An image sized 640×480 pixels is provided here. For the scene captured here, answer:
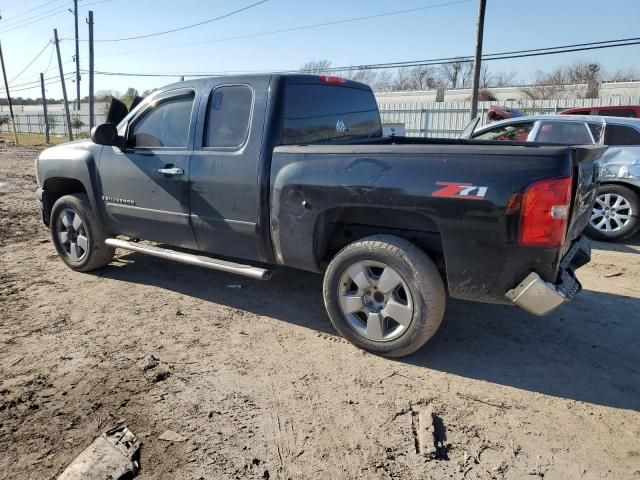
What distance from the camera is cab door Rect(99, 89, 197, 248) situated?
13.7 ft

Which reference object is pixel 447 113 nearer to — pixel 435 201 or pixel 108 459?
pixel 435 201

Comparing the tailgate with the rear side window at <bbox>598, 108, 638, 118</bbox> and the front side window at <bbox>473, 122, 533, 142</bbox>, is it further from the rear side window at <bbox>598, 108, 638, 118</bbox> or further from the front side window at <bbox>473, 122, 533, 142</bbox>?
the rear side window at <bbox>598, 108, 638, 118</bbox>

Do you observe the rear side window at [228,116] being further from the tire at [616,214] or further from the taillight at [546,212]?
the tire at [616,214]

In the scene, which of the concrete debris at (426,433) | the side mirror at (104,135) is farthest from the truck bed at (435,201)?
the side mirror at (104,135)

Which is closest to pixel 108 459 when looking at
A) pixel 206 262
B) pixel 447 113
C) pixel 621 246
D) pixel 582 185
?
pixel 206 262

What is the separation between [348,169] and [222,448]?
1.87 meters

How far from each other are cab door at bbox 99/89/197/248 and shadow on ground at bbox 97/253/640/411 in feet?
2.41

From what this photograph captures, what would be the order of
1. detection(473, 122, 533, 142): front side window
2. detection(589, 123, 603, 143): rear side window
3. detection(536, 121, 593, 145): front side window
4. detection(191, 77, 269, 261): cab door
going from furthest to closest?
detection(473, 122, 533, 142): front side window < detection(536, 121, 593, 145): front side window < detection(589, 123, 603, 143): rear side window < detection(191, 77, 269, 261): cab door

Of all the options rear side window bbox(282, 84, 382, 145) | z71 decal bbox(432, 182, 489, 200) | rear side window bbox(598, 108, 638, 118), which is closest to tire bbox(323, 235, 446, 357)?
z71 decal bbox(432, 182, 489, 200)

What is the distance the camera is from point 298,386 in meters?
3.10

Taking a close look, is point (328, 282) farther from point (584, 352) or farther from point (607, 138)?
point (607, 138)

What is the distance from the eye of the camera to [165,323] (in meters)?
4.06

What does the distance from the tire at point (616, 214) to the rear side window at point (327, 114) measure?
384 centimetres

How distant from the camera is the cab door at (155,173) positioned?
417 cm
